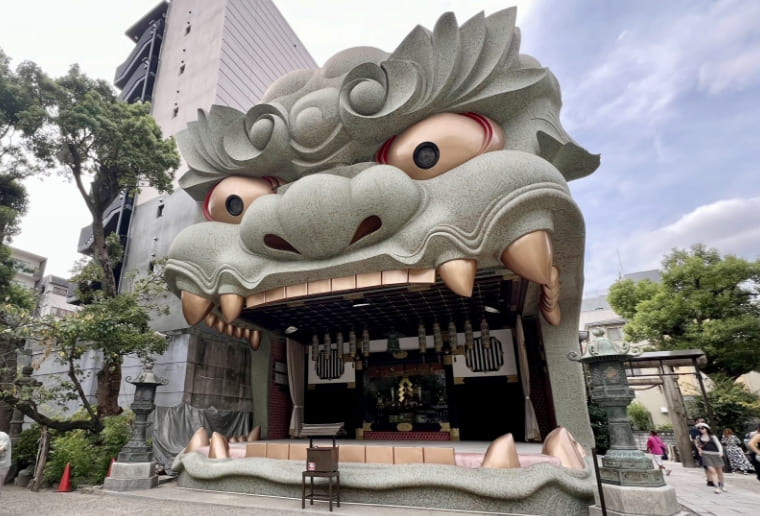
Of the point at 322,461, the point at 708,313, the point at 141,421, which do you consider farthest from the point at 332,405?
the point at 708,313

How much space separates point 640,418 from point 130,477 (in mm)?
33950

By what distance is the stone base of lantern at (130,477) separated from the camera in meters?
8.70

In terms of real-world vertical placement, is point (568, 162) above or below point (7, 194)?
below

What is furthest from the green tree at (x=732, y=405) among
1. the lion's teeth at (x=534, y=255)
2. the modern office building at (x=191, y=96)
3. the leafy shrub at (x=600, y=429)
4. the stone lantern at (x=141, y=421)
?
the stone lantern at (x=141, y=421)

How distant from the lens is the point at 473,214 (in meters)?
7.28

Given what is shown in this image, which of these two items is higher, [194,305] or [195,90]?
[195,90]

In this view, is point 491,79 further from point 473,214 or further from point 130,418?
point 130,418

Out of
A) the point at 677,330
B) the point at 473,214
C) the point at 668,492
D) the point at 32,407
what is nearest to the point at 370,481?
the point at 668,492

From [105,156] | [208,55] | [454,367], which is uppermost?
[208,55]

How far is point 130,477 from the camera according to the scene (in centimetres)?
881

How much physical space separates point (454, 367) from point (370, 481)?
6195mm

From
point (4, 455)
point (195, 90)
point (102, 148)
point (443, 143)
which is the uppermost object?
point (195, 90)

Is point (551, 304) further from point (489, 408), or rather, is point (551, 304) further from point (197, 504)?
point (197, 504)

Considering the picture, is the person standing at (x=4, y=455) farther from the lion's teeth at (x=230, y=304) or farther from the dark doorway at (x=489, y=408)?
the dark doorway at (x=489, y=408)
